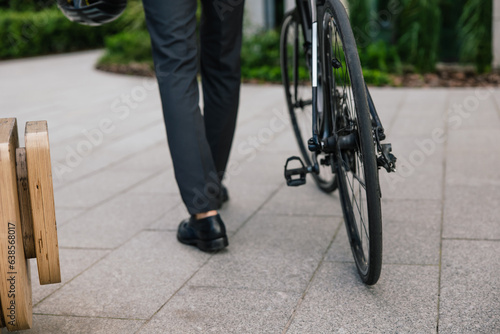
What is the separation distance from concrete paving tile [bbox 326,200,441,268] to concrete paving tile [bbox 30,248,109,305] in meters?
0.96

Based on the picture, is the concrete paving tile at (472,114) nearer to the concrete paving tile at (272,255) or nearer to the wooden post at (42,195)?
the concrete paving tile at (272,255)

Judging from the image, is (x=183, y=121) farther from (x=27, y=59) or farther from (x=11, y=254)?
(x=27, y=59)

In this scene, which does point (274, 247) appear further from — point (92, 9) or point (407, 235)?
point (92, 9)

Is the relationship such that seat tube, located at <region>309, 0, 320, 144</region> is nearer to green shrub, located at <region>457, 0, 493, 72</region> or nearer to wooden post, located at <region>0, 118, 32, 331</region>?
wooden post, located at <region>0, 118, 32, 331</region>

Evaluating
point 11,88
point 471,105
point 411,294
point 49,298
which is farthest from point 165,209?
point 11,88

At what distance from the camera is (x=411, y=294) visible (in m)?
2.05

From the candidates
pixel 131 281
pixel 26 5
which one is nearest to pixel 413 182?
pixel 131 281

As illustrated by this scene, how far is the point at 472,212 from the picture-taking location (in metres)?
2.87

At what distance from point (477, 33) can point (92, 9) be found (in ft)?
19.3

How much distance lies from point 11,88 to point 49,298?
7.90m

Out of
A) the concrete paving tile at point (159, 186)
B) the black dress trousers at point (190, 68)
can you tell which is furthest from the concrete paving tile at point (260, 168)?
the black dress trousers at point (190, 68)

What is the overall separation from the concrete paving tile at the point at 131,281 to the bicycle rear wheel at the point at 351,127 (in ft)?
2.07

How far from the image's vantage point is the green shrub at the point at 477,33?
23.6 feet

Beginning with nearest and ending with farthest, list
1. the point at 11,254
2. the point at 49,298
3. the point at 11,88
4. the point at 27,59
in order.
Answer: the point at 11,254
the point at 49,298
the point at 11,88
the point at 27,59
